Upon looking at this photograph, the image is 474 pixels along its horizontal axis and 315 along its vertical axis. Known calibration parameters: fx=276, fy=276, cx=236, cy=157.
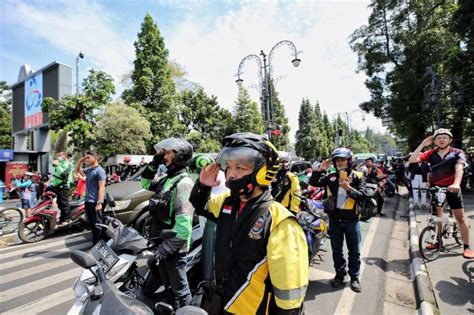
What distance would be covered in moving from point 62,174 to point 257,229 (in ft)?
22.0

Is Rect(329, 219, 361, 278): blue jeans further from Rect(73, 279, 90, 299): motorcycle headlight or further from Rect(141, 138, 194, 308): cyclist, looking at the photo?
Rect(73, 279, 90, 299): motorcycle headlight

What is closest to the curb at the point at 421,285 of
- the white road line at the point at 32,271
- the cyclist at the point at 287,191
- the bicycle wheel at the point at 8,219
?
the cyclist at the point at 287,191

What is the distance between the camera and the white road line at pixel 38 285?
12.8ft

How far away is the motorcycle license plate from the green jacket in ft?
16.1

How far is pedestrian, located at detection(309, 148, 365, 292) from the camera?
12.3ft

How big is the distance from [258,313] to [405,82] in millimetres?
19001

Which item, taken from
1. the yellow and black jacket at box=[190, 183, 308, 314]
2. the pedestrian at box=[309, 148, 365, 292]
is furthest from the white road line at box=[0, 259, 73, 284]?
the pedestrian at box=[309, 148, 365, 292]

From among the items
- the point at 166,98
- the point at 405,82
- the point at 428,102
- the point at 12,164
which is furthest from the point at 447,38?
the point at 12,164

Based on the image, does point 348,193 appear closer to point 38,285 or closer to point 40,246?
point 38,285

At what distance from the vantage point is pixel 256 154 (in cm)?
172

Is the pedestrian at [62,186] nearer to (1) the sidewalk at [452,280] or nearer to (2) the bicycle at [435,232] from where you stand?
(1) the sidewalk at [452,280]

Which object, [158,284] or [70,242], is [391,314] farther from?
[70,242]

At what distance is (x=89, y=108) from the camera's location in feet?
45.8

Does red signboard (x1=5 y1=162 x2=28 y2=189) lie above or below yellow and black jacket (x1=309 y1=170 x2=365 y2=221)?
above
